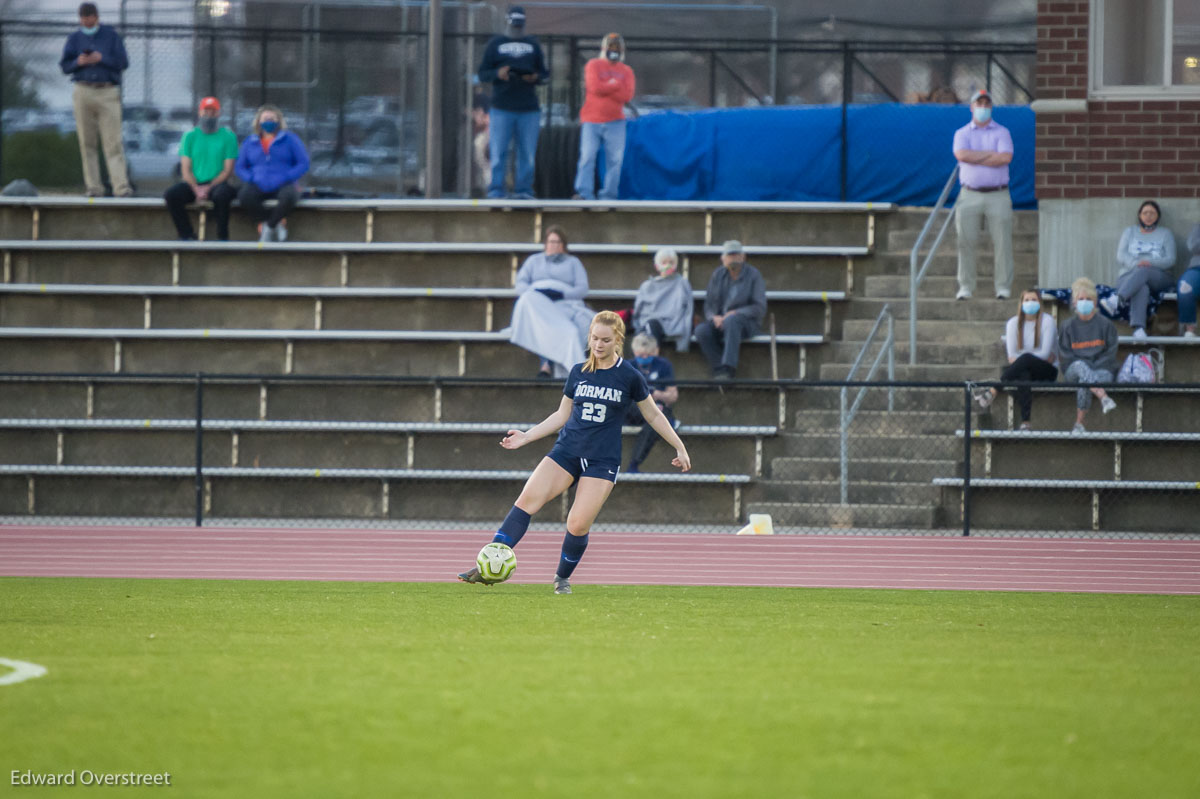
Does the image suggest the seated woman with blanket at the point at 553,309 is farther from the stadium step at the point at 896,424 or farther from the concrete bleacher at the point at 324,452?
the stadium step at the point at 896,424

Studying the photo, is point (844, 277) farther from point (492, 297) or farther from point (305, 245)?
point (305, 245)

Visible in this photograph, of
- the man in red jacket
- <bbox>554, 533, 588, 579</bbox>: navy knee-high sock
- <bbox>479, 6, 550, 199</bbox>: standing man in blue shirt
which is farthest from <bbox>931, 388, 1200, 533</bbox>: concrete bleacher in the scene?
<bbox>479, 6, 550, 199</bbox>: standing man in blue shirt

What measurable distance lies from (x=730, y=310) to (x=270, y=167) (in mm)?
6465

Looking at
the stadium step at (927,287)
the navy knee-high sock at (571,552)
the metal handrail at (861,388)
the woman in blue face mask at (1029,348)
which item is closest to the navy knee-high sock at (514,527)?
the navy knee-high sock at (571,552)

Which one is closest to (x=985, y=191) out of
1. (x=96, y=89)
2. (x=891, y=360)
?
(x=891, y=360)

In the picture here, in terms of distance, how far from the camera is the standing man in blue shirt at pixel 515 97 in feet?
67.2

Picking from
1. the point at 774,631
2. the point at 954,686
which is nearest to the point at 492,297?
the point at 774,631

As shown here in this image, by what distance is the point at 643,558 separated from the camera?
14.1 m

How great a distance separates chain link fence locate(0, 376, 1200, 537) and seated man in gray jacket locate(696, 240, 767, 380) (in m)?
0.38

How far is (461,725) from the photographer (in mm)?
6449

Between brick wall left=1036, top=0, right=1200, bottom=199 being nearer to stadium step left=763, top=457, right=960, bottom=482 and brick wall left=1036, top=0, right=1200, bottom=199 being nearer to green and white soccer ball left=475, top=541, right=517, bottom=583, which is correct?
stadium step left=763, top=457, right=960, bottom=482

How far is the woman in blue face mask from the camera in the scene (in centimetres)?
1688

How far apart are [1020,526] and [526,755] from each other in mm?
11754

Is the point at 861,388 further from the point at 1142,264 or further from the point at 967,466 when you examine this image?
the point at 1142,264
